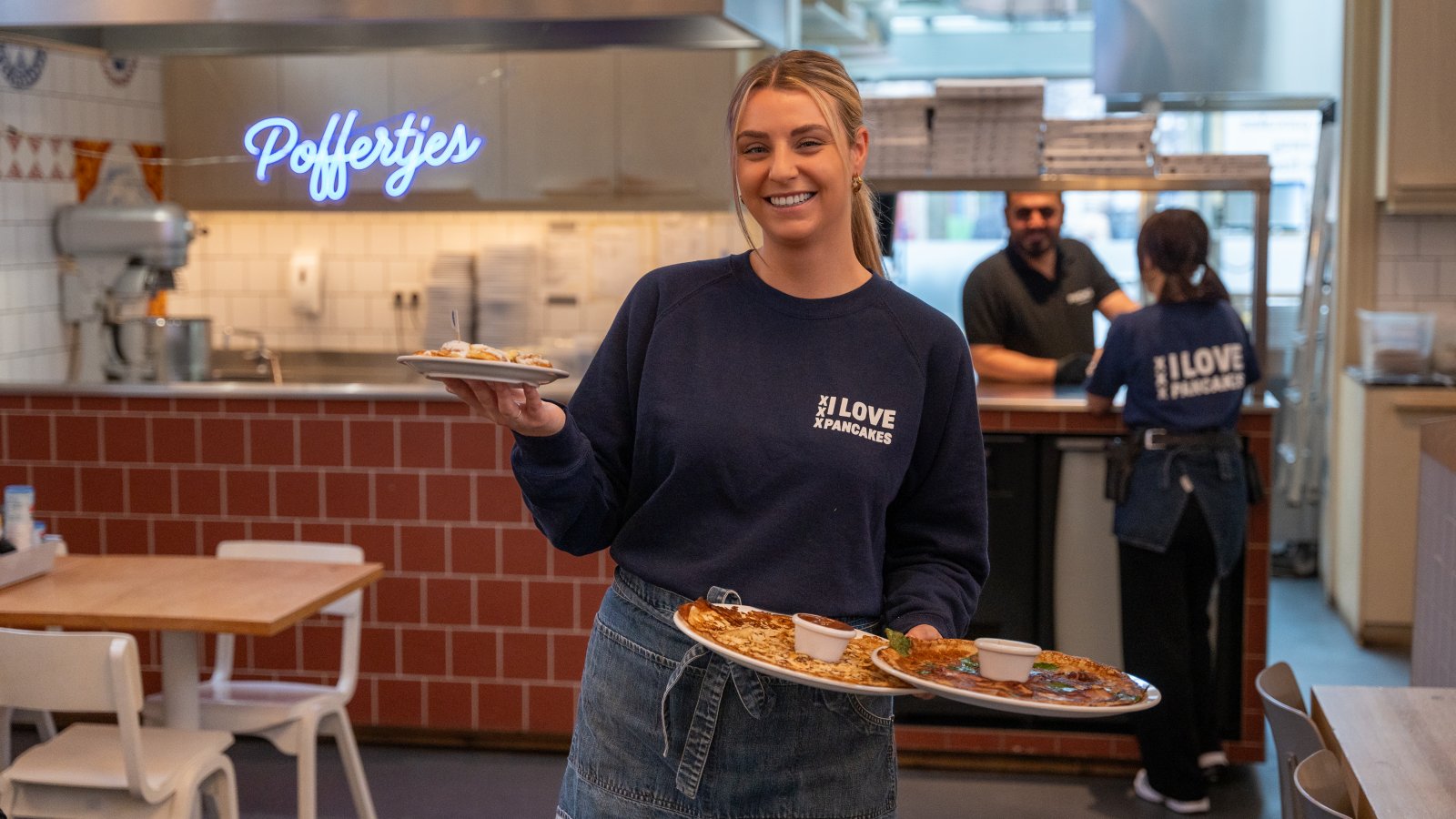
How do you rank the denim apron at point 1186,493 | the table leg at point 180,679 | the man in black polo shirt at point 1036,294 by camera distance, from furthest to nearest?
the man in black polo shirt at point 1036,294 → the denim apron at point 1186,493 → the table leg at point 180,679

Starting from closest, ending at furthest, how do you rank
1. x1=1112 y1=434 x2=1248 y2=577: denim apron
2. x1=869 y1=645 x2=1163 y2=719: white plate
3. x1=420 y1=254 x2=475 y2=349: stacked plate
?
1. x1=869 y1=645 x2=1163 y2=719: white plate
2. x1=1112 y1=434 x2=1248 y2=577: denim apron
3. x1=420 y1=254 x2=475 y2=349: stacked plate

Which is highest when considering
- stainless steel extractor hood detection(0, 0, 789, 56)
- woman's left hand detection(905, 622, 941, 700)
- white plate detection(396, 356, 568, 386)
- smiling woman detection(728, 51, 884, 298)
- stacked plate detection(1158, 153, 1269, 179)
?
stainless steel extractor hood detection(0, 0, 789, 56)

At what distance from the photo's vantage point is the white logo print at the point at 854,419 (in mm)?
1737

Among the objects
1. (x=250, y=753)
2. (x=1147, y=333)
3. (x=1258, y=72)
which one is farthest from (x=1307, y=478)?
(x=250, y=753)

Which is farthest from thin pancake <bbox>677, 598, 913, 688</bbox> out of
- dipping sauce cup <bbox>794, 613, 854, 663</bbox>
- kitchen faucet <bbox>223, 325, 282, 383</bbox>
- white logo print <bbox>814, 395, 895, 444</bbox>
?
kitchen faucet <bbox>223, 325, 282, 383</bbox>

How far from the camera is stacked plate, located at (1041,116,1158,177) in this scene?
471 cm

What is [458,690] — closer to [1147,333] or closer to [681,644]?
[1147,333]

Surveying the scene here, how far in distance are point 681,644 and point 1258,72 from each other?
5633mm

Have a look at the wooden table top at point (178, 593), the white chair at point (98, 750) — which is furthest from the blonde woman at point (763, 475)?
the wooden table top at point (178, 593)

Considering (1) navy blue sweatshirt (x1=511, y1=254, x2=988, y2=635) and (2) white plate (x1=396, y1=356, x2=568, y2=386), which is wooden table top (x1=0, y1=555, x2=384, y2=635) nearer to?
(1) navy blue sweatshirt (x1=511, y1=254, x2=988, y2=635)

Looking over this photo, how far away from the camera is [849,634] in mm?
1622

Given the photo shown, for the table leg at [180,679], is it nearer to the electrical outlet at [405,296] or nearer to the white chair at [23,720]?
the white chair at [23,720]

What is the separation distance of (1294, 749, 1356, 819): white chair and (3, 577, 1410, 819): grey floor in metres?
2.12

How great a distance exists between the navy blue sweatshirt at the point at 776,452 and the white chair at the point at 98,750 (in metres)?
1.37
